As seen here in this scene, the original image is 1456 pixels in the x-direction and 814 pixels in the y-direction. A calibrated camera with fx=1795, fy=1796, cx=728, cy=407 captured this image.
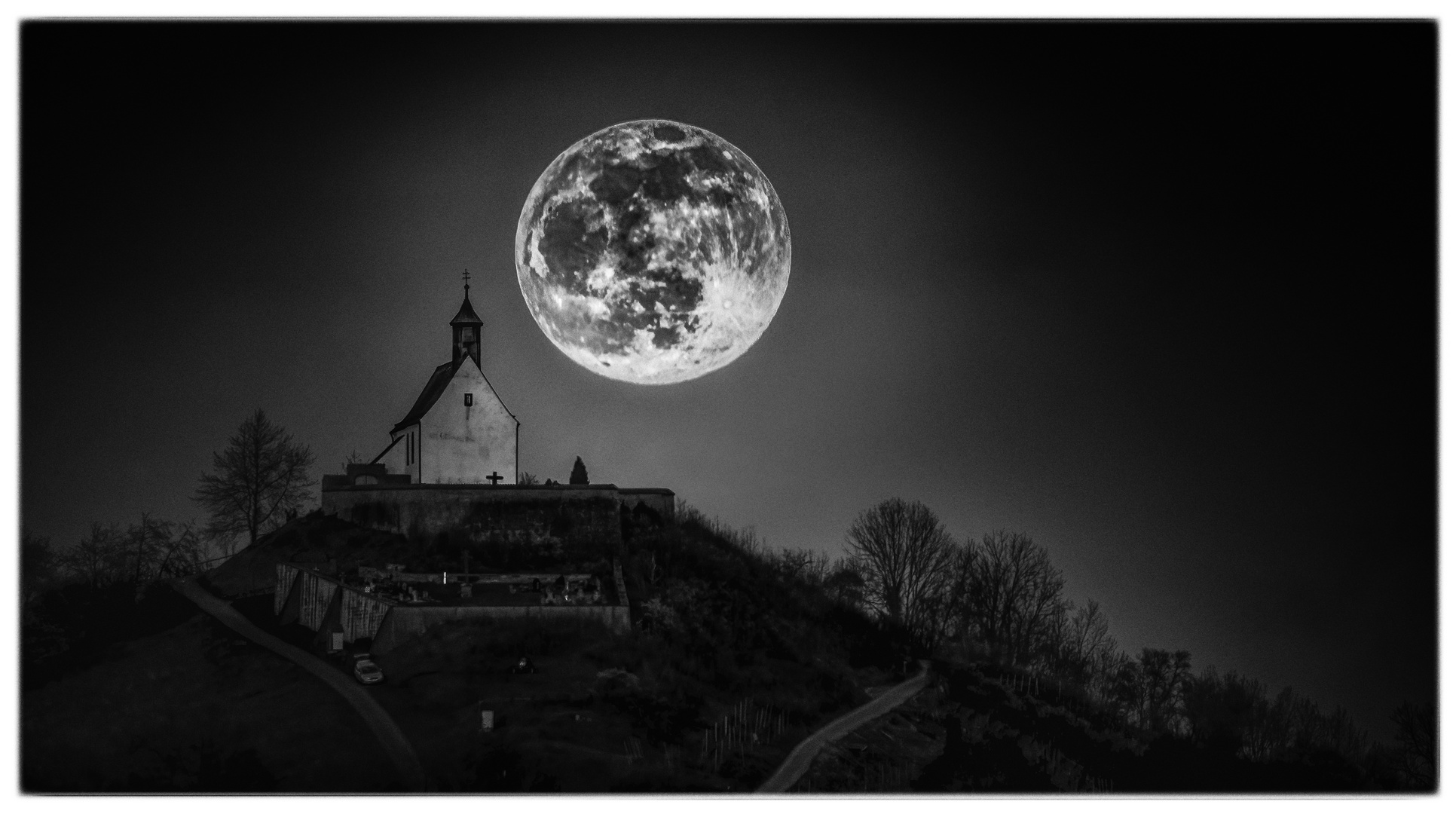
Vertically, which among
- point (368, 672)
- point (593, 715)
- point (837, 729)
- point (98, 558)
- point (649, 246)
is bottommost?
point (837, 729)

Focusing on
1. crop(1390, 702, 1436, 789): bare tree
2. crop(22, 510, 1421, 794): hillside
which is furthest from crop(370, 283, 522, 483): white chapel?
crop(1390, 702, 1436, 789): bare tree

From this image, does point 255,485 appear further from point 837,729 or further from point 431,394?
point 837,729

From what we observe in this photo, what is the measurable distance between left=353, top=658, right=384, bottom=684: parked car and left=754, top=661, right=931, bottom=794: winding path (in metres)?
9.39

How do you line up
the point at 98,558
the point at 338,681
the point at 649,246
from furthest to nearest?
the point at 98,558 → the point at 649,246 → the point at 338,681

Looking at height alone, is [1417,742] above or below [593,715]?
below

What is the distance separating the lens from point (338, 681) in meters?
40.3

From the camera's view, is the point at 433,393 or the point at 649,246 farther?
the point at 433,393

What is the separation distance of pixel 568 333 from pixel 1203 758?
18049mm

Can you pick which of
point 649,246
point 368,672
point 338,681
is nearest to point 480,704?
point 368,672

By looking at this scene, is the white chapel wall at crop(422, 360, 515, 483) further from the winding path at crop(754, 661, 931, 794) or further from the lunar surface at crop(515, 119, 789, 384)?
the winding path at crop(754, 661, 931, 794)

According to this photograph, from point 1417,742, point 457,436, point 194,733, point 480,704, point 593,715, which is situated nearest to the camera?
point 194,733

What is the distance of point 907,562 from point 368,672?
2319cm

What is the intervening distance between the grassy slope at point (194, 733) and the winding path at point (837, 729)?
26.0ft

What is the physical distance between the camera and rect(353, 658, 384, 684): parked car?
40188mm
